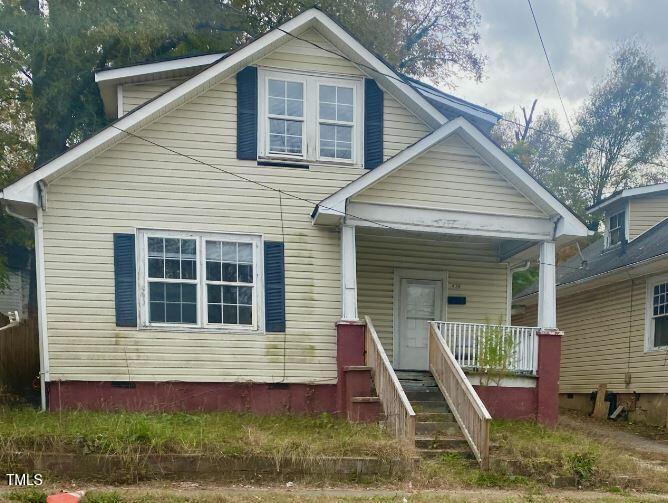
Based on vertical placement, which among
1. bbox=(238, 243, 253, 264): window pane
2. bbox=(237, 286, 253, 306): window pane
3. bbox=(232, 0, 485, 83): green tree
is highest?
bbox=(232, 0, 485, 83): green tree

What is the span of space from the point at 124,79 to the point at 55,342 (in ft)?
16.7

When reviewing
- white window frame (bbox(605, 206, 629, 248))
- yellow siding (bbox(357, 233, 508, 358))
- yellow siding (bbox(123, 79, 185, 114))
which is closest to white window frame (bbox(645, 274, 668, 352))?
white window frame (bbox(605, 206, 629, 248))

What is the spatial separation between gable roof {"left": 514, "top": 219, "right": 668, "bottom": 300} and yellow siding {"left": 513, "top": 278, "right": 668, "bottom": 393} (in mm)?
506

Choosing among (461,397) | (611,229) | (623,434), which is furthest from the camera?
(611,229)

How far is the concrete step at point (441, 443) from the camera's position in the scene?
25.5 ft

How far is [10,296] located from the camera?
23.8 meters

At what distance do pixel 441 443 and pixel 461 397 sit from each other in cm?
90

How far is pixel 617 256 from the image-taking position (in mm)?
14352

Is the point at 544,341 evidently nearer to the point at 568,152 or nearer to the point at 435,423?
the point at 435,423

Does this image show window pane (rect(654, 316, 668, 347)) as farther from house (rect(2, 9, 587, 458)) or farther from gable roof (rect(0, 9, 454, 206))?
gable roof (rect(0, 9, 454, 206))

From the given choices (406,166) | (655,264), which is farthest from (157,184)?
(655,264)

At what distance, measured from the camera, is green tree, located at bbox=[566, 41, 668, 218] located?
27016 millimetres

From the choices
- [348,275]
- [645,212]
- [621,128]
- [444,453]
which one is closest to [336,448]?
[444,453]

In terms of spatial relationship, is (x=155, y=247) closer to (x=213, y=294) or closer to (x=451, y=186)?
(x=213, y=294)
